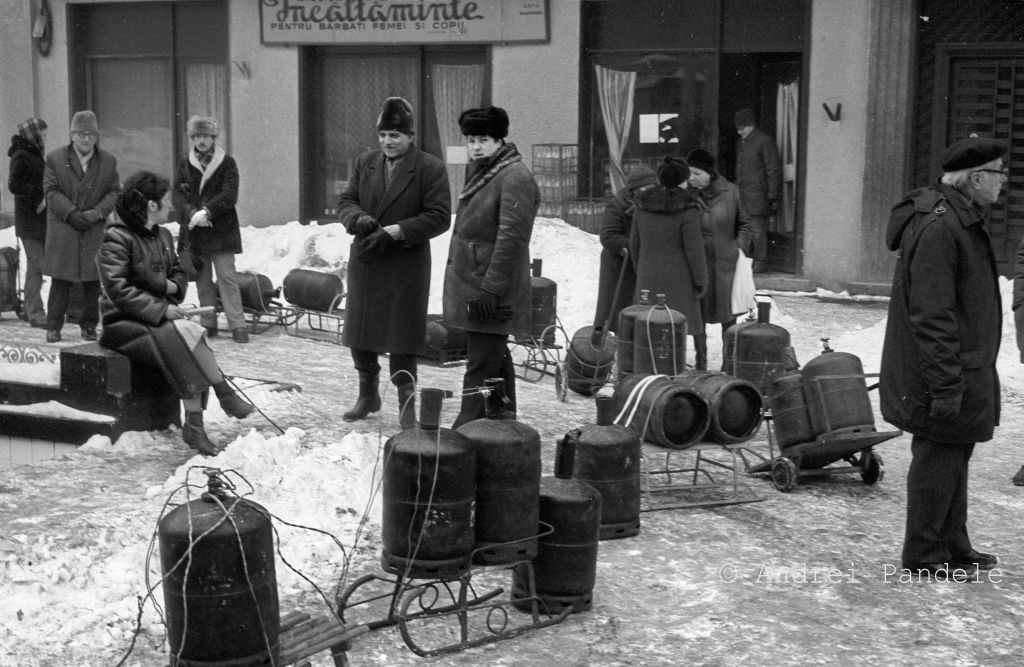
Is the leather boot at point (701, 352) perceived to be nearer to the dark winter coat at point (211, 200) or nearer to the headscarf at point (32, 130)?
the dark winter coat at point (211, 200)

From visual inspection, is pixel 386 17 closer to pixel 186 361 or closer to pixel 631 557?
pixel 186 361

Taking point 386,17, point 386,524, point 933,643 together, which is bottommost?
point 933,643

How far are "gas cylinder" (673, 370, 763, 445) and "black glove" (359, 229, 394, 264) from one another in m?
2.14

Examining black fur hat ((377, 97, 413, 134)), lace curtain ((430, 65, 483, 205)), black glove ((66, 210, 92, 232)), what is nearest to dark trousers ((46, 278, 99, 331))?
black glove ((66, 210, 92, 232))

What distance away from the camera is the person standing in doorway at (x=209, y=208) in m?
12.3

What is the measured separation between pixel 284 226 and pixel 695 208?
9.45 meters

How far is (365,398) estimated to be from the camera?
9477mm

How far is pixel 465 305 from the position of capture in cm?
850

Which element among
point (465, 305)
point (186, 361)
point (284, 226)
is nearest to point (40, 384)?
point (186, 361)

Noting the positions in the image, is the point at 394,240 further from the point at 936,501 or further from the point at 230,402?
the point at 936,501

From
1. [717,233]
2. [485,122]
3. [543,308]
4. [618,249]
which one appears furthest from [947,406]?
[543,308]

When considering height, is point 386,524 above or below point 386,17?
below

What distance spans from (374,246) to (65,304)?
509 centimetres

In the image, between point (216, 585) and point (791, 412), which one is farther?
point (791, 412)
